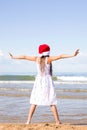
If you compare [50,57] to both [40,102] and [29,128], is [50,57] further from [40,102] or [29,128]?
[29,128]

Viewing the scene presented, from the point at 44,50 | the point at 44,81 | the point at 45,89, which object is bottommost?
the point at 45,89

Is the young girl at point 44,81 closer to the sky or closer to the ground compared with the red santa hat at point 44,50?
closer to the ground

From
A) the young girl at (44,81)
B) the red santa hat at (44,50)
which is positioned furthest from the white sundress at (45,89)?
the red santa hat at (44,50)

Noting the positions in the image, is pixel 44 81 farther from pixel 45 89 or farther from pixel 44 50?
pixel 44 50

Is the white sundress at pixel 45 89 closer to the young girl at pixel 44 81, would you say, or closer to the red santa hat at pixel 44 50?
the young girl at pixel 44 81

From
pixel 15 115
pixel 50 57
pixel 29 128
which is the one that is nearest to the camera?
pixel 29 128

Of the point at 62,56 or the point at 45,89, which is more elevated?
the point at 62,56

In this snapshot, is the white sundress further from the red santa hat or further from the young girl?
the red santa hat

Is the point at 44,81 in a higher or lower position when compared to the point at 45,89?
higher

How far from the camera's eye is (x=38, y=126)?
914 centimetres

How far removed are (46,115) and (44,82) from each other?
3.17 metres

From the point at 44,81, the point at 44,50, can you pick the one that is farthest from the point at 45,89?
the point at 44,50

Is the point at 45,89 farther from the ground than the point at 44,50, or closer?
closer

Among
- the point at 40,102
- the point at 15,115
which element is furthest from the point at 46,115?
the point at 40,102
